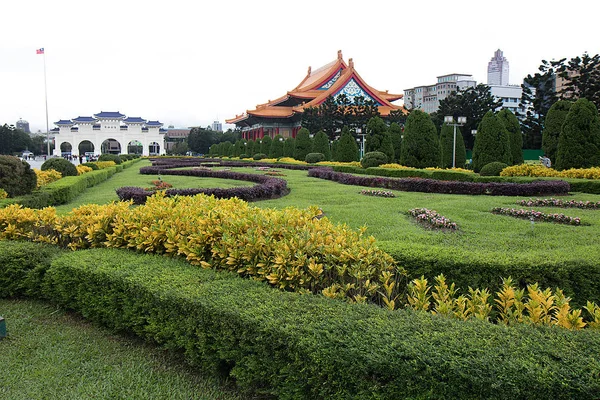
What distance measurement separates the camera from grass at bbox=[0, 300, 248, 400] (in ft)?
7.91

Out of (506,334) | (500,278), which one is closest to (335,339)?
(506,334)

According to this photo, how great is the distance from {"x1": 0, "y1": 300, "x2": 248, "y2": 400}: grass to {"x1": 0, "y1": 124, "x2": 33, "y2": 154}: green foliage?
62.5 meters

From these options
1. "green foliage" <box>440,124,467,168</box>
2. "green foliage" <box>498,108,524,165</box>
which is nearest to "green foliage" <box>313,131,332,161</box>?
"green foliage" <box>440,124,467,168</box>

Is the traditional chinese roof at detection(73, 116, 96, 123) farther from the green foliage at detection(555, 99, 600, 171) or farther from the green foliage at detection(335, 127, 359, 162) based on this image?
the green foliage at detection(555, 99, 600, 171)

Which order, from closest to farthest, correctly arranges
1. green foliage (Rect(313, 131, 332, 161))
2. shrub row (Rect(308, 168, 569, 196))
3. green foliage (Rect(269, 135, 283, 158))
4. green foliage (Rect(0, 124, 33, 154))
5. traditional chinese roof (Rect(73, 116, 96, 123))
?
shrub row (Rect(308, 168, 569, 196))
green foliage (Rect(313, 131, 332, 161))
green foliage (Rect(269, 135, 283, 158))
traditional chinese roof (Rect(73, 116, 96, 123))
green foliage (Rect(0, 124, 33, 154))

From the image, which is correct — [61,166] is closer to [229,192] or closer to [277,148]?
[229,192]

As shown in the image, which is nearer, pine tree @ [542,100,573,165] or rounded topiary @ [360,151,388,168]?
pine tree @ [542,100,573,165]

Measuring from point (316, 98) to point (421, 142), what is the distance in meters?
19.0

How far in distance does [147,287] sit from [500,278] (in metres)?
2.44

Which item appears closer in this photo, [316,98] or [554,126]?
[554,126]

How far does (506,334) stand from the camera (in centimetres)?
196

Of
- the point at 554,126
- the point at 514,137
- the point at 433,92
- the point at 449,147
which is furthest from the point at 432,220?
the point at 433,92

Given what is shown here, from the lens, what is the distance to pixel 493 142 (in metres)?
14.3

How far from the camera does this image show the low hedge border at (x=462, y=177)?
9414mm
